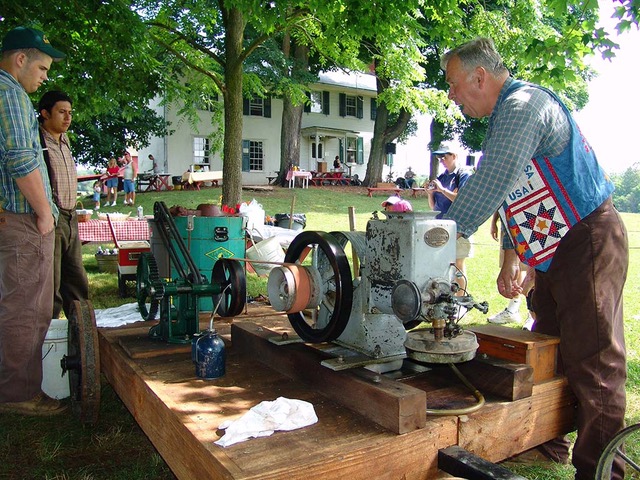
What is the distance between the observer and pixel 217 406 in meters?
2.07

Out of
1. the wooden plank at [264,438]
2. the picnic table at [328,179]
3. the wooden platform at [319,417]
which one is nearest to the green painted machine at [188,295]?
the wooden platform at [319,417]

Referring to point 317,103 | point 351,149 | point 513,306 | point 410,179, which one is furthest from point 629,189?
point 513,306

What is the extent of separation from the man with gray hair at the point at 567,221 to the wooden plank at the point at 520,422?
11cm

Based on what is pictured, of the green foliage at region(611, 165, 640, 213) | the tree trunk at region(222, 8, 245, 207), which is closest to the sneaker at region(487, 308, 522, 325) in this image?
the tree trunk at region(222, 8, 245, 207)

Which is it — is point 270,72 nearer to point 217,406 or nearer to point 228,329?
point 228,329

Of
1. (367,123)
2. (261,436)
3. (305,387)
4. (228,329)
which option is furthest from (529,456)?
(367,123)

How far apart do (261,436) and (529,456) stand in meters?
1.47

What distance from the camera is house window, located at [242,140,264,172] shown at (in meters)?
28.0

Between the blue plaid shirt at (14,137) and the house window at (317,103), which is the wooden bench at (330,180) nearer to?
the house window at (317,103)

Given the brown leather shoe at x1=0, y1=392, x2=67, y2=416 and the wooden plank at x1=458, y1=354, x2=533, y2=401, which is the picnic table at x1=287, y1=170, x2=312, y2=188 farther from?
the wooden plank at x1=458, y1=354, x2=533, y2=401

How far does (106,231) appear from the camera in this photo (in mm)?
8133

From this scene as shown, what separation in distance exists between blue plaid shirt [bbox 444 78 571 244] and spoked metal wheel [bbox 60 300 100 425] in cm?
188

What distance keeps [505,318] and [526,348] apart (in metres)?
3.43

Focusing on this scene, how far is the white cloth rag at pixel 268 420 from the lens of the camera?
5.76ft
